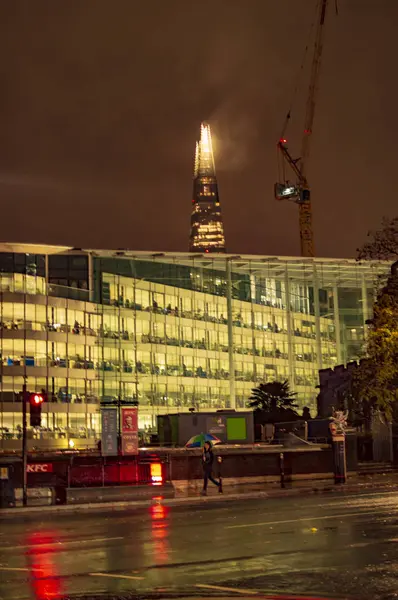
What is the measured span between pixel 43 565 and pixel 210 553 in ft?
9.70

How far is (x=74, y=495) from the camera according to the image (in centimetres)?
3155

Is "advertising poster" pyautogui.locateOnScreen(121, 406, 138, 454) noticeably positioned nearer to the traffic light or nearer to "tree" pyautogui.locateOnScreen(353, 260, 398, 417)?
the traffic light

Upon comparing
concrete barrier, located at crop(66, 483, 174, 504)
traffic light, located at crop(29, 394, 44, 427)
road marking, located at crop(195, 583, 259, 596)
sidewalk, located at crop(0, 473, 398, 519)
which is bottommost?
sidewalk, located at crop(0, 473, 398, 519)

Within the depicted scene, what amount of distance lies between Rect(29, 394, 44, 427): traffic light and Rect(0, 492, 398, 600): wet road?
19.1 feet

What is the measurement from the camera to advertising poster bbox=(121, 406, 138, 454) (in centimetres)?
3594

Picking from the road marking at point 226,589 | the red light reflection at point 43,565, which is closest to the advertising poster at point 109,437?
the red light reflection at point 43,565

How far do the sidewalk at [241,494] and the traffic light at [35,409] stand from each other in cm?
301

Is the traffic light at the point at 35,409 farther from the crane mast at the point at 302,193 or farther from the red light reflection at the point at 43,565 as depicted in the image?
the crane mast at the point at 302,193

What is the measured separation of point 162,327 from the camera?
4048 inches

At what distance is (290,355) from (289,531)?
95.1 meters

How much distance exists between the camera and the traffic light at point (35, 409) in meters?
30.0

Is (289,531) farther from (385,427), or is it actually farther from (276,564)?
(385,427)

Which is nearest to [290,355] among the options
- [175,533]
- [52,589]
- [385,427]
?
[385,427]

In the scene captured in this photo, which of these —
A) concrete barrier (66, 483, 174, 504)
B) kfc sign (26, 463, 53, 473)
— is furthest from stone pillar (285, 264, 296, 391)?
kfc sign (26, 463, 53, 473)
